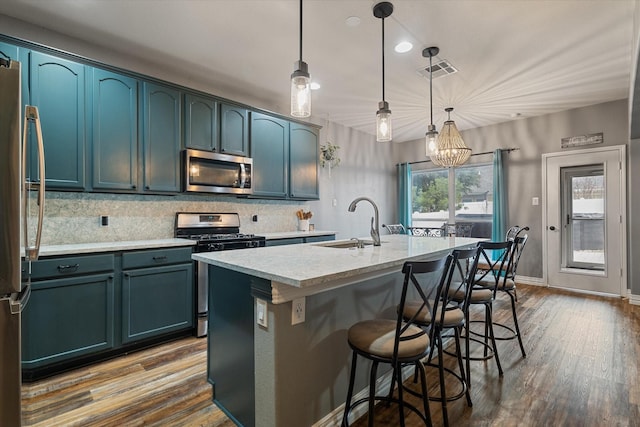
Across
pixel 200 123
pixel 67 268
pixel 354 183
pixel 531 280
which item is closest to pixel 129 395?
pixel 67 268

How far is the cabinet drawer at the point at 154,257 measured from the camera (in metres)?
2.70

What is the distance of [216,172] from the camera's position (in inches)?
142

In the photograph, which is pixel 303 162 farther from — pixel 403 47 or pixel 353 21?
pixel 353 21

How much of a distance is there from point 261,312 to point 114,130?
238 cm

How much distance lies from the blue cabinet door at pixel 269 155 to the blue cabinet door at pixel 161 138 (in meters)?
0.93

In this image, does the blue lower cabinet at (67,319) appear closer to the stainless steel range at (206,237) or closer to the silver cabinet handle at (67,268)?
the silver cabinet handle at (67,268)

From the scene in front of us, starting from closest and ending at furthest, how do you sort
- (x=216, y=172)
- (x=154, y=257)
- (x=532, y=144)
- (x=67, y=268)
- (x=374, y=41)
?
(x=67, y=268), (x=154, y=257), (x=374, y=41), (x=216, y=172), (x=532, y=144)

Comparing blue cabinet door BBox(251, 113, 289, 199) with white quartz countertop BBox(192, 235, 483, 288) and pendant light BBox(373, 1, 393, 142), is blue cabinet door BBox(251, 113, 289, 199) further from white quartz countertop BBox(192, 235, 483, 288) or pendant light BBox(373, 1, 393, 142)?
white quartz countertop BBox(192, 235, 483, 288)

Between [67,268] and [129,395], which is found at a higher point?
[67,268]

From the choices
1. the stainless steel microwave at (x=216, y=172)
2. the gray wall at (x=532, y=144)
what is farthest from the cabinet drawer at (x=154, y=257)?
the gray wall at (x=532, y=144)

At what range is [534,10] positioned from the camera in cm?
248

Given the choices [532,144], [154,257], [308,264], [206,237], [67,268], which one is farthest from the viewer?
[532,144]

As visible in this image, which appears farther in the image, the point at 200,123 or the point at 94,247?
the point at 200,123

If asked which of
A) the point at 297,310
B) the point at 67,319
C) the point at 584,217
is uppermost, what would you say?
the point at 584,217
